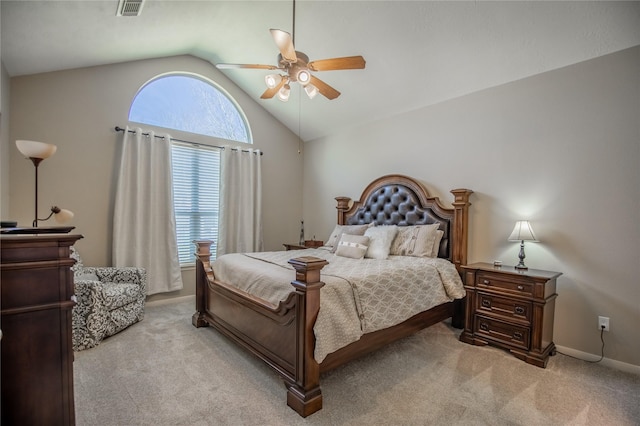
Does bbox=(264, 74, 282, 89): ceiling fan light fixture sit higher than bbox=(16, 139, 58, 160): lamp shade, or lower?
higher

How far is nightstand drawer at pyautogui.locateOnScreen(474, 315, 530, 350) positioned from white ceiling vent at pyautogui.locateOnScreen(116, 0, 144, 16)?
4105mm

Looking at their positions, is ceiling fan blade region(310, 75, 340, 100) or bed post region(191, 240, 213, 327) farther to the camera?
bed post region(191, 240, 213, 327)

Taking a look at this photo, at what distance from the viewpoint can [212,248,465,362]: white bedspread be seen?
1.98 metres

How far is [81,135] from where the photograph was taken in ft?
11.6

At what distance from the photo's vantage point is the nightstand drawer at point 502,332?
8.53 feet

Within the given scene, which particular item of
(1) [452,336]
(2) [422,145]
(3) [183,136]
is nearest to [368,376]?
(1) [452,336]

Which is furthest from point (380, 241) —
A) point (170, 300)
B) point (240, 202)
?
point (170, 300)

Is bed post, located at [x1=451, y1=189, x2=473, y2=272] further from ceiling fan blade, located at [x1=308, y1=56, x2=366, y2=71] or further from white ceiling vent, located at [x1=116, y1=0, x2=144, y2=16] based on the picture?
white ceiling vent, located at [x1=116, y1=0, x2=144, y2=16]

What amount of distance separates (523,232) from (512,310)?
0.72 metres

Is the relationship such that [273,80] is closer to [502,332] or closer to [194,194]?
[194,194]

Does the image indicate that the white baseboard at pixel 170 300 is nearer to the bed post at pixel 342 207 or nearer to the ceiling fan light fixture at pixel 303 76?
the bed post at pixel 342 207

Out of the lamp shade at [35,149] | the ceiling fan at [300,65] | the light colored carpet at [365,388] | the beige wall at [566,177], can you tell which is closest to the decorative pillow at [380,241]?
the beige wall at [566,177]

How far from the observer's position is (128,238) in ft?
12.4

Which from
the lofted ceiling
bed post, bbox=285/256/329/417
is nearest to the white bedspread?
bed post, bbox=285/256/329/417
